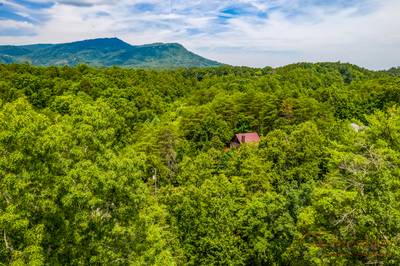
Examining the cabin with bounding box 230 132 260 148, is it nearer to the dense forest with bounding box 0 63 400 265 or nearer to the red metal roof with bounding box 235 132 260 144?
the red metal roof with bounding box 235 132 260 144

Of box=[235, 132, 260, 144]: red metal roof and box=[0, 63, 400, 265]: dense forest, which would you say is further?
box=[235, 132, 260, 144]: red metal roof

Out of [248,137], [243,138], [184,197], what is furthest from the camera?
[248,137]

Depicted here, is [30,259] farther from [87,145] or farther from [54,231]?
[87,145]

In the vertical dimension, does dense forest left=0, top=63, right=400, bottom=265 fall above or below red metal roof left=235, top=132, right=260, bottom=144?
above

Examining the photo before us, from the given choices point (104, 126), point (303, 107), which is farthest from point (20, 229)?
point (303, 107)

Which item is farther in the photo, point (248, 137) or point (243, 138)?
point (248, 137)

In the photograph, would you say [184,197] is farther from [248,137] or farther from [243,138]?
[248,137]

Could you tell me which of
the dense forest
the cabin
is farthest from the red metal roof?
the dense forest

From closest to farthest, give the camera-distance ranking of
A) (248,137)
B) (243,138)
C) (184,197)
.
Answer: (184,197) → (243,138) → (248,137)

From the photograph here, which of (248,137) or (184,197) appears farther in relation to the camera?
(248,137)

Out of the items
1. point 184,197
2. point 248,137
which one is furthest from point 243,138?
point 184,197

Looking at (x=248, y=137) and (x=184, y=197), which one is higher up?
(x=184, y=197)

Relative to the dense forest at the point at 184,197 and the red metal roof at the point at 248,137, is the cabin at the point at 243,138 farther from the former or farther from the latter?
the dense forest at the point at 184,197
